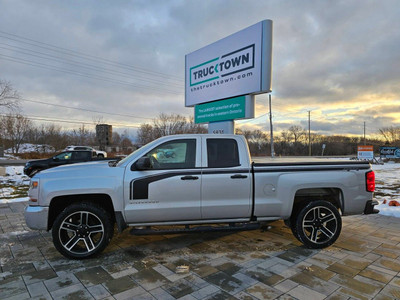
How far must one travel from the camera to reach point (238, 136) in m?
4.25

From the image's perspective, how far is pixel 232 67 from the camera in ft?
27.8

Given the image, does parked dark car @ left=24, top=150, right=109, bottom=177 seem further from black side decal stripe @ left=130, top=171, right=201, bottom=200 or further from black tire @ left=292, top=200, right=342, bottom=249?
black tire @ left=292, top=200, right=342, bottom=249

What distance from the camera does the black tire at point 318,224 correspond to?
13.3 feet

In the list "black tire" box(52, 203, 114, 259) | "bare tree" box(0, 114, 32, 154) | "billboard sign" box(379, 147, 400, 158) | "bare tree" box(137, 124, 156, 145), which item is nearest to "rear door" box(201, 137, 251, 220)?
"black tire" box(52, 203, 114, 259)

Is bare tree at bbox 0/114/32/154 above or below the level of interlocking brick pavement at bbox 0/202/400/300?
above

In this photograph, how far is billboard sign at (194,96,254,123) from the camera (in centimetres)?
799

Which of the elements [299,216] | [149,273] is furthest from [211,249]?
[299,216]

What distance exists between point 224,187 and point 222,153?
1.85 ft

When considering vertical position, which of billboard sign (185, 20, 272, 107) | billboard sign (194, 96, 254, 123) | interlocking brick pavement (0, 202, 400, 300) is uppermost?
billboard sign (185, 20, 272, 107)

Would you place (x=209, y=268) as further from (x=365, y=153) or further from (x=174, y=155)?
(x=365, y=153)

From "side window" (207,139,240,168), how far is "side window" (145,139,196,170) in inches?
10.7

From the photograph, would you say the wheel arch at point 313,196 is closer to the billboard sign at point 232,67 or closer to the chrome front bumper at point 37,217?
the chrome front bumper at point 37,217

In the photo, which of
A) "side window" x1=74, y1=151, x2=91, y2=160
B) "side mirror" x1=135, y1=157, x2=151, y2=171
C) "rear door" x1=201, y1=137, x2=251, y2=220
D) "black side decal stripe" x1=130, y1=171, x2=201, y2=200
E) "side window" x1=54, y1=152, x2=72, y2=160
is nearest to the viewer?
"side mirror" x1=135, y1=157, x2=151, y2=171

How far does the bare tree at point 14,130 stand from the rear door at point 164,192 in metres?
48.2
